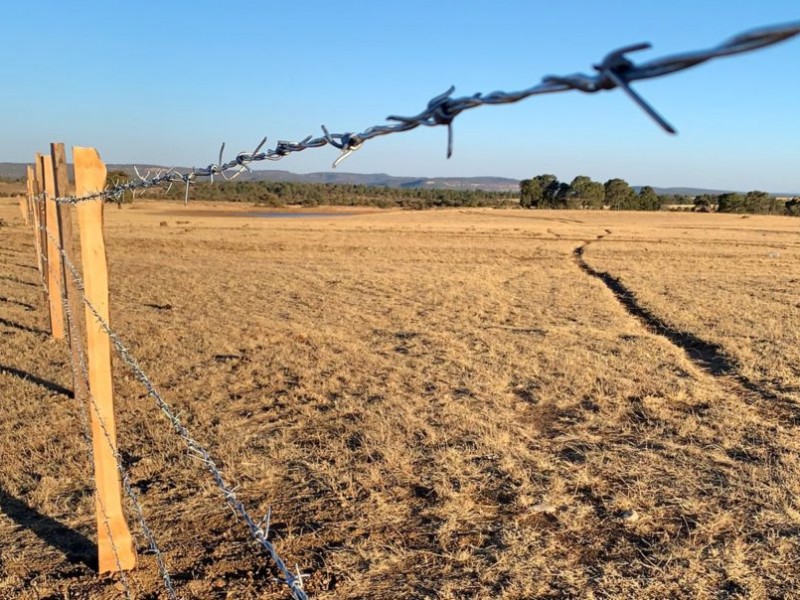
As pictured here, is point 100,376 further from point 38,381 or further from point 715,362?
point 715,362

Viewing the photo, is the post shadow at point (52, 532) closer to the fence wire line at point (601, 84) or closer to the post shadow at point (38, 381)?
the post shadow at point (38, 381)

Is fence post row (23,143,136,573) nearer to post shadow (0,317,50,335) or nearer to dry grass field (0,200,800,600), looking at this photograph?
dry grass field (0,200,800,600)

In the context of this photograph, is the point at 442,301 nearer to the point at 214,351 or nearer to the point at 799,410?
the point at 214,351

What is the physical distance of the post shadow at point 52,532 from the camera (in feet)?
13.2

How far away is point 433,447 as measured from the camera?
5.69 m

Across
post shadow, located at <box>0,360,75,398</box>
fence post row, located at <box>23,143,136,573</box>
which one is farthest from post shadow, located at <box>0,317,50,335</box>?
fence post row, located at <box>23,143,136,573</box>

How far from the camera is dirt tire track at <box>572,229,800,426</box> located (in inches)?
264

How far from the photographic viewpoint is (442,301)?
13.4 m

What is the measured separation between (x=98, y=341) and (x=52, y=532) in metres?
1.60

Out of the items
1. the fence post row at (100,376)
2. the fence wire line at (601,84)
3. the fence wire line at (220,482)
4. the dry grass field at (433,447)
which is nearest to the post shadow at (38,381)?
the dry grass field at (433,447)

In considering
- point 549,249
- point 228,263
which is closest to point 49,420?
point 228,263

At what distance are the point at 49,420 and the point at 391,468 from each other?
3.24 metres

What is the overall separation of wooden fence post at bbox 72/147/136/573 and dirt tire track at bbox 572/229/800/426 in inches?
222

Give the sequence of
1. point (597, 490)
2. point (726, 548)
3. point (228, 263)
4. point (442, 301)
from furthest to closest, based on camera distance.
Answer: point (228, 263)
point (442, 301)
point (597, 490)
point (726, 548)
